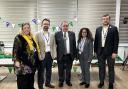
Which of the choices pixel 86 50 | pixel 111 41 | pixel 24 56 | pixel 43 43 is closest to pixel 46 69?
pixel 43 43

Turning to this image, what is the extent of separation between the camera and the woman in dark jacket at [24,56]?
4582 mm

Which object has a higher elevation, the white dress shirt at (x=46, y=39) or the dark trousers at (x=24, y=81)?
the white dress shirt at (x=46, y=39)

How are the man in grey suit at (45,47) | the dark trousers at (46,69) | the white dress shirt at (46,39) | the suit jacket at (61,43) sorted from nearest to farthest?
the dark trousers at (46,69)
the man in grey suit at (45,47)
the white dress shirt at (46,39)
the suit jacket at (61,43)

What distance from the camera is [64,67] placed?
6.48 metres

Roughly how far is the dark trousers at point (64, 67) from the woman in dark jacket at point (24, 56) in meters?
1.68

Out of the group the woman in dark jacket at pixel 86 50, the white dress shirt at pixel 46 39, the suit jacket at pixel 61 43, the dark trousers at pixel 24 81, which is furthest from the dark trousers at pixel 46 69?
the dark trousers at pixel 24 81

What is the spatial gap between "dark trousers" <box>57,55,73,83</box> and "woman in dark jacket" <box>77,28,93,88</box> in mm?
279

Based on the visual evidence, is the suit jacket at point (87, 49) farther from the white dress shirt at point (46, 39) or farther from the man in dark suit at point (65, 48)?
the white dress shirt at point (46, 39)

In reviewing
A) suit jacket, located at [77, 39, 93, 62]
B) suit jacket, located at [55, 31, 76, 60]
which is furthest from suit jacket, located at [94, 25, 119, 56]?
suit jacket, located at [55, 31, 76, 60]

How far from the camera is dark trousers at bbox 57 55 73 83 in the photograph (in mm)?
6363

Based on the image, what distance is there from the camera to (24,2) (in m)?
9.27

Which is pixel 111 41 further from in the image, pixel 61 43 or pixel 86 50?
pixel 61 43

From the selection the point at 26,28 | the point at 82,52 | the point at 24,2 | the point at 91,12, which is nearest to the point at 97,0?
the point at 91,12

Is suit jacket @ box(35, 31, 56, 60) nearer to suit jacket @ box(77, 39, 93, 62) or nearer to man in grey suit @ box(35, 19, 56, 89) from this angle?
man in grey suit @ box(35, 19, 56, 89)
